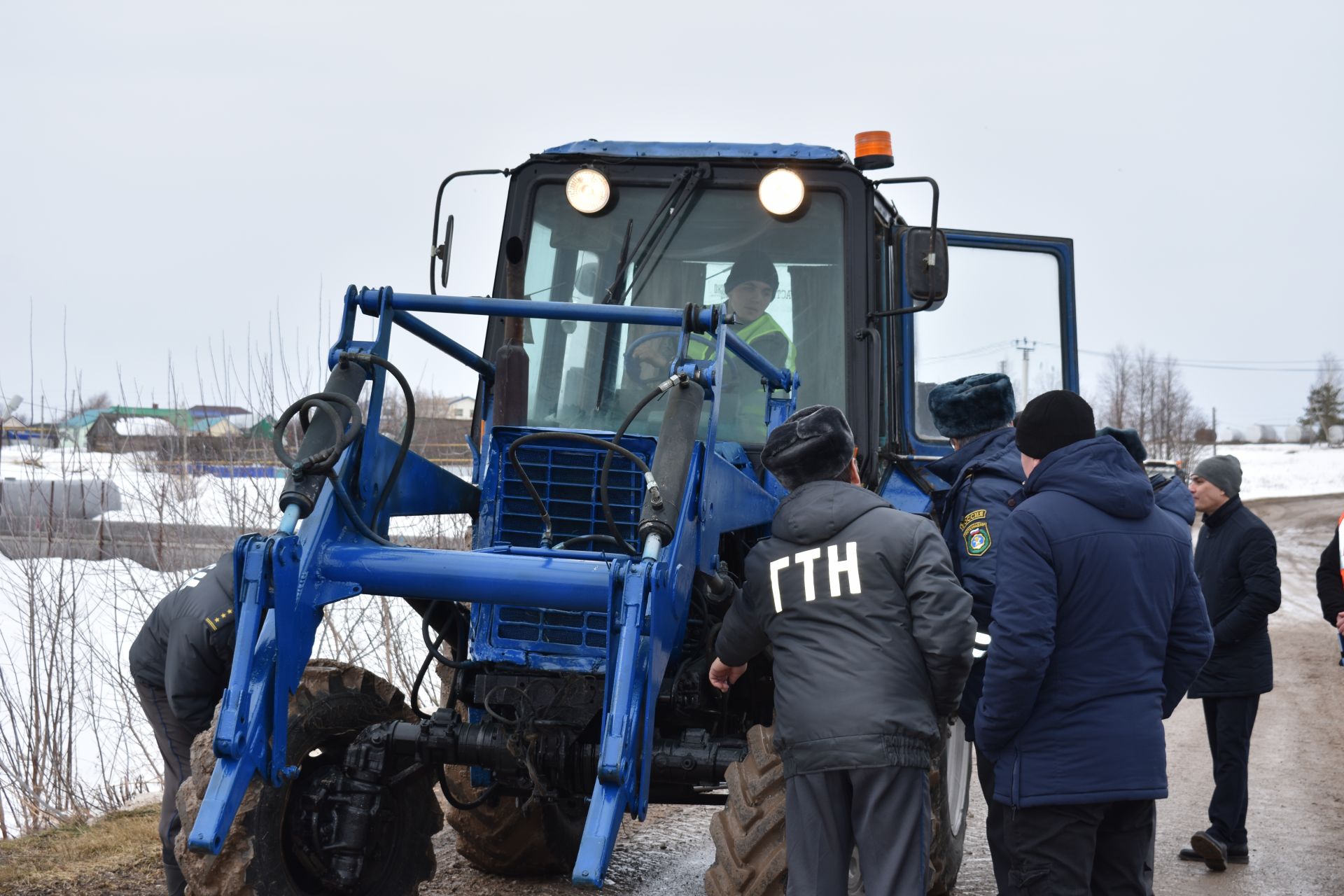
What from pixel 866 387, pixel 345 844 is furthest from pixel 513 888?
pixel 866 387

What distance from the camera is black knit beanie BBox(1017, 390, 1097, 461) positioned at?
12.0 ft

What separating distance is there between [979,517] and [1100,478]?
0.54m

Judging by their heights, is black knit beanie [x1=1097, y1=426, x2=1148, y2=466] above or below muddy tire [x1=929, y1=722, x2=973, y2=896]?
above

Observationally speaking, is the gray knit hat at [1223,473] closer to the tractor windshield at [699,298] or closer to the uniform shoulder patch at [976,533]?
the tractor windshield at [699,298]

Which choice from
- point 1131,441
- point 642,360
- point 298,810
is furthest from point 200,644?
point 1131,441

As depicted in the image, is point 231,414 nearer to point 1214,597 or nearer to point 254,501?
point 254,501

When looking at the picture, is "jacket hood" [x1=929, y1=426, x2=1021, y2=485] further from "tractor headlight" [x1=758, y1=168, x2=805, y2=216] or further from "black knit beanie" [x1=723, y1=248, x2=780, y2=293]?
"tractor headlight" [x1=758, y1=168, x2=805, y2=216]

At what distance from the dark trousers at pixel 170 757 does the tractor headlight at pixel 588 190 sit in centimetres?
243

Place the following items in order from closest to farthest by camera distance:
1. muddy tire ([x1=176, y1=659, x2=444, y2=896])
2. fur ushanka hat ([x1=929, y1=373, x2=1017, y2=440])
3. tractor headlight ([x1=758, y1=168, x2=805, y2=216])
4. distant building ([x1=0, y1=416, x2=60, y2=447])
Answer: muddy tire ([x1=176, y1=659, x2=444, y2=896]) < fur ushanka hat ([x1=929, y1=373, x2=1017, y2=440]) < tractor headlight ([x1=758, y1=168, x2=805, y2=216]) < distant building ([x1=0, y1=416, x2=60, y2=447])

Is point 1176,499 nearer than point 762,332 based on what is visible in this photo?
Yes

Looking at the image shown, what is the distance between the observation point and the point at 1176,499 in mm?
4930

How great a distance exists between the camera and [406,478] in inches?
172

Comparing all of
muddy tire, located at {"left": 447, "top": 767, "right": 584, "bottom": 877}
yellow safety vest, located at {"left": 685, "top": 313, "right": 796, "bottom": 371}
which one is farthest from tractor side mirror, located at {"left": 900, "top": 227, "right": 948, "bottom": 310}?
muddy tire, located at {"left": 447, "top": 767, "right": 584, "bottom": 877}

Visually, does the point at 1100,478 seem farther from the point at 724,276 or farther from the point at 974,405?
the point at 724,276
